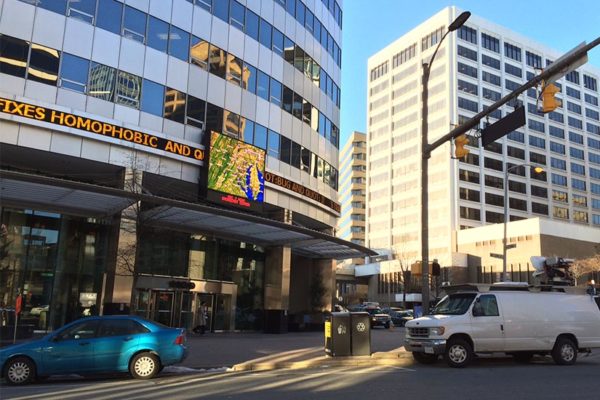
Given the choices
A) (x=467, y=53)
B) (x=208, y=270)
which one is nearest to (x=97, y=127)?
(x=208, y=270)

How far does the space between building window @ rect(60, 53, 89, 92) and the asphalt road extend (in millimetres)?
13504

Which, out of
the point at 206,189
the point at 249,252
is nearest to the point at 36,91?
the point at 206,189

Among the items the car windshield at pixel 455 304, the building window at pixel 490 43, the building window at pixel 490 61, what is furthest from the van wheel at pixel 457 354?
the building window at pixel 490 43

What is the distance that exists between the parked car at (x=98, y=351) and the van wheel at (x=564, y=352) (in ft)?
32.1

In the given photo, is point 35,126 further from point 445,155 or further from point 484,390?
point 445,155

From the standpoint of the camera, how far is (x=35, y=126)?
21.1 m

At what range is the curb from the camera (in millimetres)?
14602

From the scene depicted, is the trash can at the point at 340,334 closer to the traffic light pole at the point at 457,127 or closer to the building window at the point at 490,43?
the traffic light pole at the point at 457,127

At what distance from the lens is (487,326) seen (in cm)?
1434

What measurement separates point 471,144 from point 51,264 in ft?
269

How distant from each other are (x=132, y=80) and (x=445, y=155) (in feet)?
285

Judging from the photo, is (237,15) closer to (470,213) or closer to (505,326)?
(505,326)

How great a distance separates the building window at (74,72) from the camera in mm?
22156

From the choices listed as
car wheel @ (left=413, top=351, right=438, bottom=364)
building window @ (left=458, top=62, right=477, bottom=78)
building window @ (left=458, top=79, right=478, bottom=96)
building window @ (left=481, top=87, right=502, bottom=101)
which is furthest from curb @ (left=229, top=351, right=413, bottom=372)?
building window @ (left=481, top=87, right=502, bottom=101)
